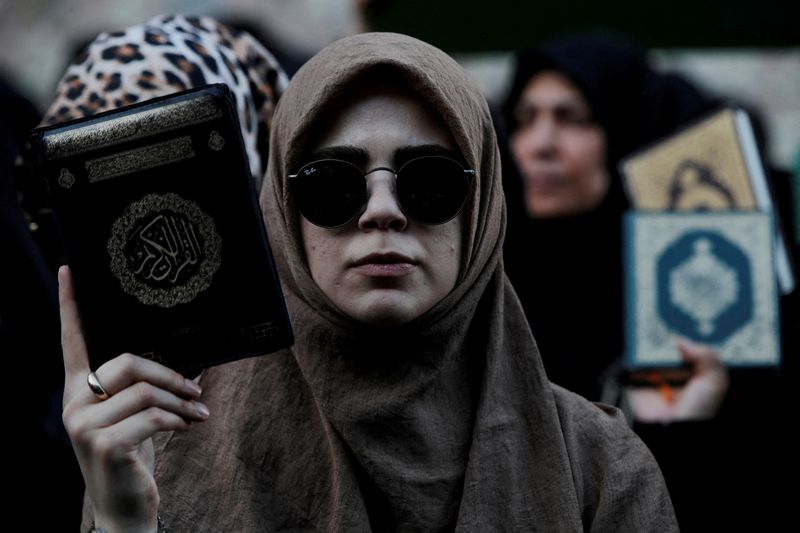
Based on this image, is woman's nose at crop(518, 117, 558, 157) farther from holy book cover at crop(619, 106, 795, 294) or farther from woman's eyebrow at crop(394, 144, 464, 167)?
woman's eyebrow at crop(394, 144, 464, 167)

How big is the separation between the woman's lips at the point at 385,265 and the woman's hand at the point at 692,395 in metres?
1.44

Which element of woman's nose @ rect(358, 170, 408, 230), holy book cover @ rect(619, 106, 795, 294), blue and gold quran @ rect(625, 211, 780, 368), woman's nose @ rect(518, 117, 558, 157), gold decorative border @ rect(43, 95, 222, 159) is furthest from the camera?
woman's nose @ rect(518, 117, 558, 157)

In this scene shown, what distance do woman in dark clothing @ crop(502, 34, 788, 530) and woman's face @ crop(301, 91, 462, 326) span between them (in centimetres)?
115

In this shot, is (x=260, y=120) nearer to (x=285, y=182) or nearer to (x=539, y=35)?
(x=285, y=182)

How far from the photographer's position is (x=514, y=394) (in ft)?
7.10

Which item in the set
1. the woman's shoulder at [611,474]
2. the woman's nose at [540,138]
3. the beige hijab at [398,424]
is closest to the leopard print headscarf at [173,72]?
the beige hijab at [398,424]

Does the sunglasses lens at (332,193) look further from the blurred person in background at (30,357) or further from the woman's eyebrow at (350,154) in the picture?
the blurred person in background at (30,357)

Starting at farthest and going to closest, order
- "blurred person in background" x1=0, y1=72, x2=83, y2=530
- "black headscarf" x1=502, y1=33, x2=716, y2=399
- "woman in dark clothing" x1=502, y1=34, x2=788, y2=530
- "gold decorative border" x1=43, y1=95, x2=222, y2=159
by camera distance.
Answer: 1. "black headscarf" x1=502, y1=33, x2=716, y2=399
2. "woman in dark clothing" x1=502, y1=34, x2=788, y2=530
3. "blurred person in background" x1=0, y1=72, x2=83, y2=530
4. "gold decorative border" x1=43, y1=95, x2=222, y2=159

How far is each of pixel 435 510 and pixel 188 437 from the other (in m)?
0.49

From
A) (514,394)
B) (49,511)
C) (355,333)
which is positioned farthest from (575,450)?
(49,511)

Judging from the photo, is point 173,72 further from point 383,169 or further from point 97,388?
point 97,388

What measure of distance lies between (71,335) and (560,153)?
280 cm

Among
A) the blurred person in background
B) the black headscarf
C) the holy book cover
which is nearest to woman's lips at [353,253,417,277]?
the blurred person in background

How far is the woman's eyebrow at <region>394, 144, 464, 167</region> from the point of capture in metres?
1.98
